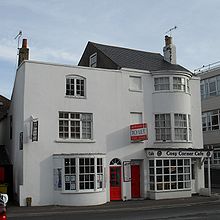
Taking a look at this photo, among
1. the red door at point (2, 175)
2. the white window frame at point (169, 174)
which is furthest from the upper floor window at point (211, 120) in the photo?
the red door at point (2, 175)

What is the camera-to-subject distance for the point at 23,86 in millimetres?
23203

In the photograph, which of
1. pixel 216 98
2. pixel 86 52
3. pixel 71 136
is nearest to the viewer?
pixel 71 136

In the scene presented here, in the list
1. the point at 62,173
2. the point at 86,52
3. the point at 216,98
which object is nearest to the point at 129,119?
the point at 62,173

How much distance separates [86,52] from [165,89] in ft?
25.5

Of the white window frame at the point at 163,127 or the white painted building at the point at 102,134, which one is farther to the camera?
the white window frame at the point at 163,127

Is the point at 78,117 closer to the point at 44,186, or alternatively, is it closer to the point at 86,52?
the point at 44,186

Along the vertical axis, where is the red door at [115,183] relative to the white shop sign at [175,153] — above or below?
below

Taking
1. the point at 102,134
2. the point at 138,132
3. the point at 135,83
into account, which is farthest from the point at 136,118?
the point at 102,134

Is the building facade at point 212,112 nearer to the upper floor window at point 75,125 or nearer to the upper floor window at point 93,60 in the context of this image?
the upper floor window at point 93,60

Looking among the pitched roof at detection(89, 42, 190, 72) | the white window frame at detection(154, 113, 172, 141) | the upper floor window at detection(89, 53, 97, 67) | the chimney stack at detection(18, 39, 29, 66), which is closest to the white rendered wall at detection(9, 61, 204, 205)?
the white window frame at detection(154, 113, 172, 141)

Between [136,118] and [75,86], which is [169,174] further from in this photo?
[75,86]

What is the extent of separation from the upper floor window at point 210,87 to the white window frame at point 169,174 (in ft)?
50.2

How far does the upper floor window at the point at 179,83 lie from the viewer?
89.8 feet

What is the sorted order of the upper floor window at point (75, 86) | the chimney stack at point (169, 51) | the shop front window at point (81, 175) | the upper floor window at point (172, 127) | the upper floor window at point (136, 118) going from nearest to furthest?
the shop front window at point (81, 175), the upper floor window at point (75, 86), the upper floor window at point (136, 118), the upper floor window at point (172, 127), the chimney stack at point (169, 51)
